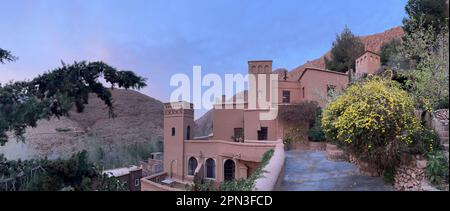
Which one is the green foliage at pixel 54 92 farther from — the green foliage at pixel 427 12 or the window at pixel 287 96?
the green foliage at pixel 427 12

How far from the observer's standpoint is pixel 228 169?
58.0 feet

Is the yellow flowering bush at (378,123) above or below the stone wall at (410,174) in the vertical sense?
above

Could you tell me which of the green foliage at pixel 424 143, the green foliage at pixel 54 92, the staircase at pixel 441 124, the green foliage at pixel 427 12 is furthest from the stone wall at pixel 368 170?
the green foliage at pixel 427 12

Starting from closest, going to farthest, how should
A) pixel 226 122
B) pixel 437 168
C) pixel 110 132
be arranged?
pixel 437 168 < pixel 226 122 < pixel 110 132

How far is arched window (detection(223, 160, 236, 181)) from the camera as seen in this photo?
17.5m

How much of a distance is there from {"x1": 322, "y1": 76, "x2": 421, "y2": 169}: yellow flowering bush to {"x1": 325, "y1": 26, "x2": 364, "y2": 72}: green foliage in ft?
70.9

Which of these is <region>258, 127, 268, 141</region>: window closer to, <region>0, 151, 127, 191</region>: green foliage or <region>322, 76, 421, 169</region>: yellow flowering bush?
<region>0, 151, 127, 191</region>: green foliage

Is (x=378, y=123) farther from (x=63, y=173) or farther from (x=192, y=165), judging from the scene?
(x=192, y=165)

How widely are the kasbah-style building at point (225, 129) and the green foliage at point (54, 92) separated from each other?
908 cm

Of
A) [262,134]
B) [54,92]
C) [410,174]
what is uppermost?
[54,92]

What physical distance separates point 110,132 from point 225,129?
24.3 m

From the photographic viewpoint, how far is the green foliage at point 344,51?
27.7 metres

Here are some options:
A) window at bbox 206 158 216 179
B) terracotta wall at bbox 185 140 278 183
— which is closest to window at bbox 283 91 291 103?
terracotta wall at bbox 185 140 278 183

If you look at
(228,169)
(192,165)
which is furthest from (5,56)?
(192,165)
